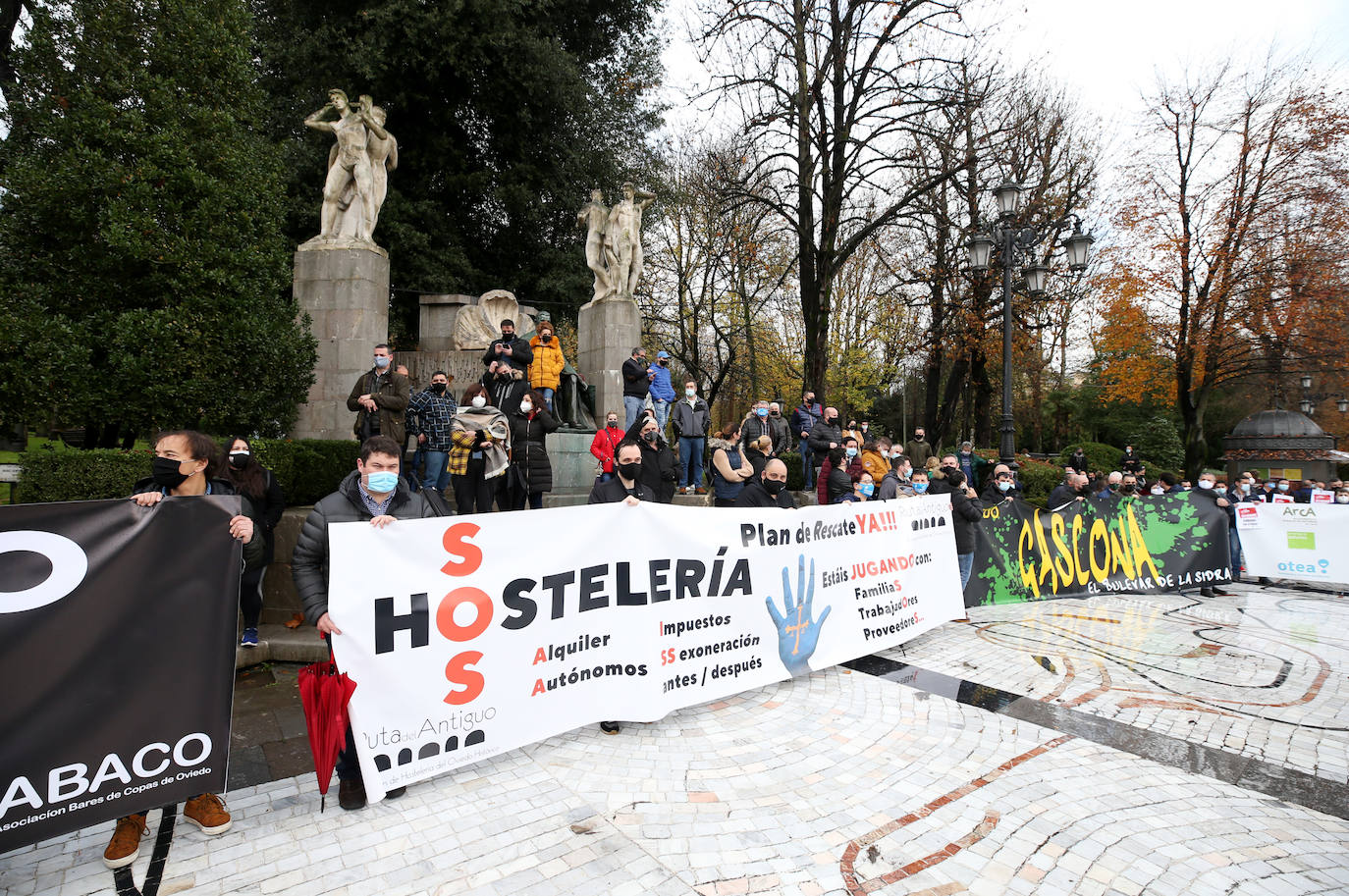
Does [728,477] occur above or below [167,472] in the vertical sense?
below

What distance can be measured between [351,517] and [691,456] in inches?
313

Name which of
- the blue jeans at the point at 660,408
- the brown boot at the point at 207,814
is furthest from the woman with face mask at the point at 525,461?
the blue jeans at the point at 660,408

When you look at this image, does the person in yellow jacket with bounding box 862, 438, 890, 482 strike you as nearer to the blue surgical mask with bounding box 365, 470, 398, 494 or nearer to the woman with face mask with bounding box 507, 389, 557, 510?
the woman with face mask with bounding box 507, 389, 557, 510

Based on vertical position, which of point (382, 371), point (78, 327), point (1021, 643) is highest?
point (78, 327)

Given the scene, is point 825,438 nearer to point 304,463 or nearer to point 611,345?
point 611,345

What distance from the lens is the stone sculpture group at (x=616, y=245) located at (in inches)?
529

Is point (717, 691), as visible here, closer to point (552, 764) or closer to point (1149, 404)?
point (552, 764)

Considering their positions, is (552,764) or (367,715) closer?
(367,715)

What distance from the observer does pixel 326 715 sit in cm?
308

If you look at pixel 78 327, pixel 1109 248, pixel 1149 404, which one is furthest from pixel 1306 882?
pixel 1149 404

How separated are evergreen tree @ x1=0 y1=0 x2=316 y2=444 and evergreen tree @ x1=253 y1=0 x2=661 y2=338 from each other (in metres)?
7.78

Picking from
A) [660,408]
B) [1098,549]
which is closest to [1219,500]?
[1098,549]

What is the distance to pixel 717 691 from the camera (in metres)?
4.57

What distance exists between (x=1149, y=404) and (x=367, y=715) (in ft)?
112
